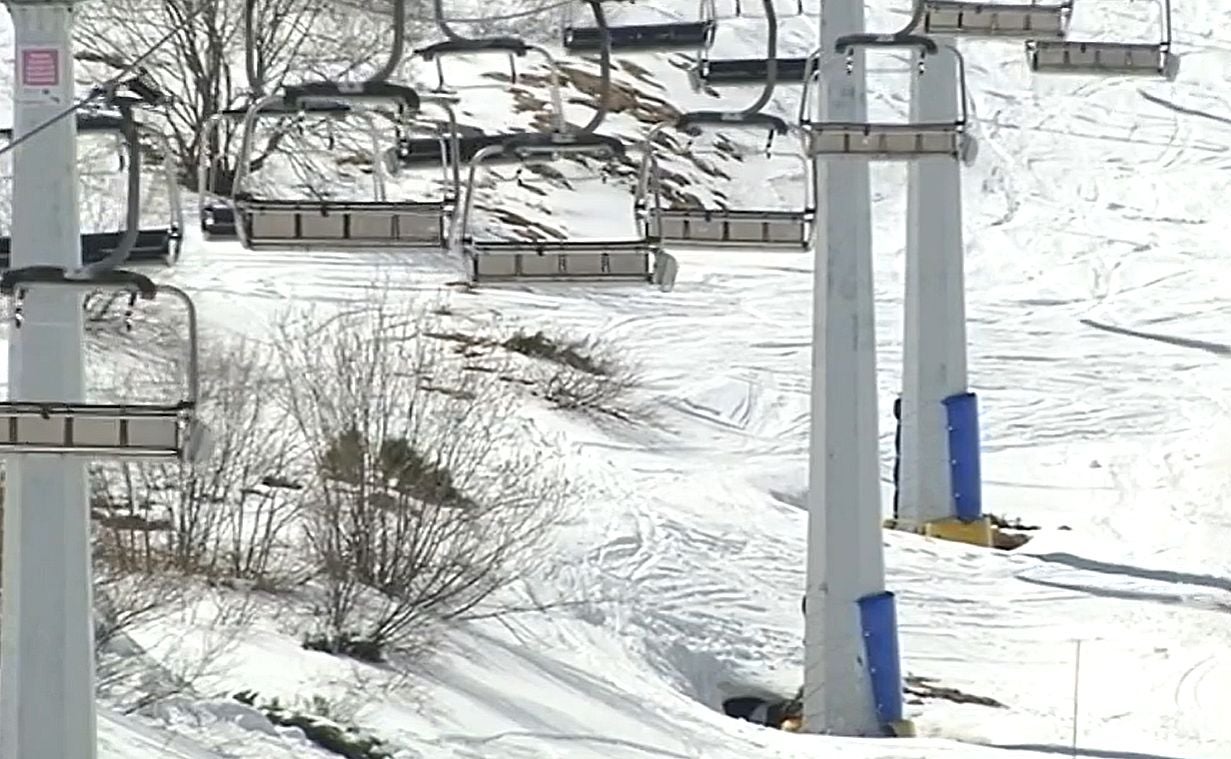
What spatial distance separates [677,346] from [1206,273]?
335 inches

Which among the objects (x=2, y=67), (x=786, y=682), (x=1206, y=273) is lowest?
(x=786, y=682)

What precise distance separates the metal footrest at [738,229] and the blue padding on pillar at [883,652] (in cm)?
439

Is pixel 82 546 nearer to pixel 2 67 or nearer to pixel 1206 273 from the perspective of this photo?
pixel 2 67

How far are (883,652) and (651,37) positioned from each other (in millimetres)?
4830

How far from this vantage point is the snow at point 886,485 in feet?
46.2

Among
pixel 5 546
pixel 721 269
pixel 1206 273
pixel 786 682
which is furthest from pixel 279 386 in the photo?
pixel 1206 273

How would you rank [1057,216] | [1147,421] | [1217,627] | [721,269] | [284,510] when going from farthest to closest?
[1057,216]
[721,269]
[1147,421]
[1217,627]
[284,510]

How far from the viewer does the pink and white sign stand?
28.9 feet

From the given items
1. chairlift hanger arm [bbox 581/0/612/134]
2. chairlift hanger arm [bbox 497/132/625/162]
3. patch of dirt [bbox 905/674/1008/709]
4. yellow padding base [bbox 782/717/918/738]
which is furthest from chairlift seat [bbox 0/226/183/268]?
patch of dirt [bbox 905/674/1008/709]

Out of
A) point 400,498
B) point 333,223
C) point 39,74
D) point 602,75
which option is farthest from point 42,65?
point 400,498

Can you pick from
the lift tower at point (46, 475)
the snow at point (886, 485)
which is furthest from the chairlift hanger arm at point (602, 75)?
the snow at point (886, 485)

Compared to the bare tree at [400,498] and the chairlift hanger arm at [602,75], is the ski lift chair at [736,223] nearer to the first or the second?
the chairlift hanger arm at [602,75]

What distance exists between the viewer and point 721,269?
32156mm

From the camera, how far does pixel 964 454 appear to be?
68.9 ft
